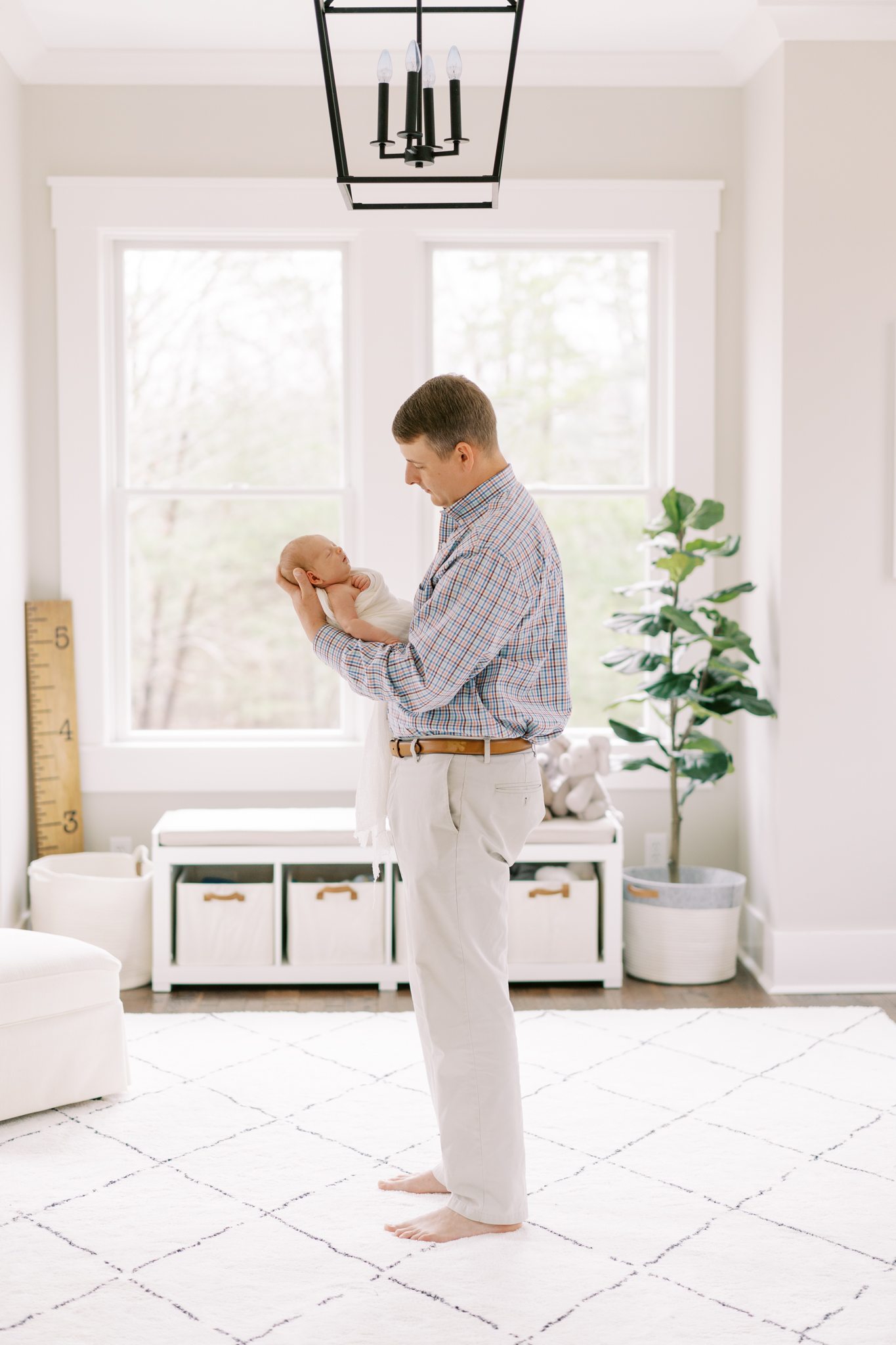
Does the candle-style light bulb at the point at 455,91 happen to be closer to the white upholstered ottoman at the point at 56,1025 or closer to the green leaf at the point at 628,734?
the white upholstered ottoman at the point at 56,1025

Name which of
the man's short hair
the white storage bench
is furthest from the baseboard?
the man's short hair

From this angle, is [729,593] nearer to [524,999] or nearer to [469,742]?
[524,999]

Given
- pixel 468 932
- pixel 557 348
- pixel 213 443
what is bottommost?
pixel 468 932

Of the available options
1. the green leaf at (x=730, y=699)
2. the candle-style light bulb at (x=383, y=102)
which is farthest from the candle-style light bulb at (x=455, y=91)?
the green leaf at (x=730, y=699)

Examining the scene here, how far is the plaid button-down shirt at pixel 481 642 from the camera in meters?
2.04

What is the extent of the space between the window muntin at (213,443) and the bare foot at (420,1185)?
2176 millimetres

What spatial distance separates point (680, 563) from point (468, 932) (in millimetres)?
1928

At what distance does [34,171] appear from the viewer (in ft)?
13.3

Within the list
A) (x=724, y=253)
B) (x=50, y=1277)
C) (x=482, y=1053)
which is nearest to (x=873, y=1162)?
(x=482, y=1053)

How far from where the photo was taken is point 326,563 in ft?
7.36

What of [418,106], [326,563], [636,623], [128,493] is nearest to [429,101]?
[418,106]

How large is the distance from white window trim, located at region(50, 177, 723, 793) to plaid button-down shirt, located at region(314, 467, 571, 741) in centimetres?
201

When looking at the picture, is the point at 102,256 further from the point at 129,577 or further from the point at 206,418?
the point at 129,577

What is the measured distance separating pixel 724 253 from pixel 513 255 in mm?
734
